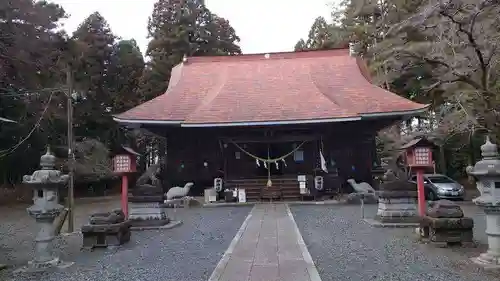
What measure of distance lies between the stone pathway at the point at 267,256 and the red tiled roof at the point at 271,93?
7.10m

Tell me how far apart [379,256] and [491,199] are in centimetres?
205

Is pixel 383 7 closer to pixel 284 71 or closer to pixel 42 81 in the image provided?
pixel 284 71

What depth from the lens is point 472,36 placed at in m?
10.9

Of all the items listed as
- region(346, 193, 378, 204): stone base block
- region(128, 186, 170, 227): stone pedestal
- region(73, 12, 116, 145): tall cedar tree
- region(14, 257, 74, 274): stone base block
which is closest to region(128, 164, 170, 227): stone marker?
region(128, 186, 170, 227): stone pedestal

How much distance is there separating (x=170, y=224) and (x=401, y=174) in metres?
6.71

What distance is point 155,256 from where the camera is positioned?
7406 mm

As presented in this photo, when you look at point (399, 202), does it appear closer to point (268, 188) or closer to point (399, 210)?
point (399, 210)

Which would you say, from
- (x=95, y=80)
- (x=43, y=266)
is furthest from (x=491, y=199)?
(x=95, y=80)

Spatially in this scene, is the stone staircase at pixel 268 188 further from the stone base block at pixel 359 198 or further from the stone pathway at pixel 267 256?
the stone pathway at pixel 267 256

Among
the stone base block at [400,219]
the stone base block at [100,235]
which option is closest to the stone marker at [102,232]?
the stone base block at [100,235]

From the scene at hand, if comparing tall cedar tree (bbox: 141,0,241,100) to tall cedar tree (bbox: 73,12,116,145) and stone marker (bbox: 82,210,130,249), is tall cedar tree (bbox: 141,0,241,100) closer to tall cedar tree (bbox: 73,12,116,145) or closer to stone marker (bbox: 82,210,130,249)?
tall cedar tree (bbox: 73,12,116,145)

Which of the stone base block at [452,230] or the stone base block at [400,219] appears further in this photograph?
the stone base block at [400,219]

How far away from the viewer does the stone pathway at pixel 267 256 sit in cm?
567

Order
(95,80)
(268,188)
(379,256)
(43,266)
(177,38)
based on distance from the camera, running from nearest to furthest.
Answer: (43,266) < (379,256) < (268,188) < (95,80) < (177,38)
